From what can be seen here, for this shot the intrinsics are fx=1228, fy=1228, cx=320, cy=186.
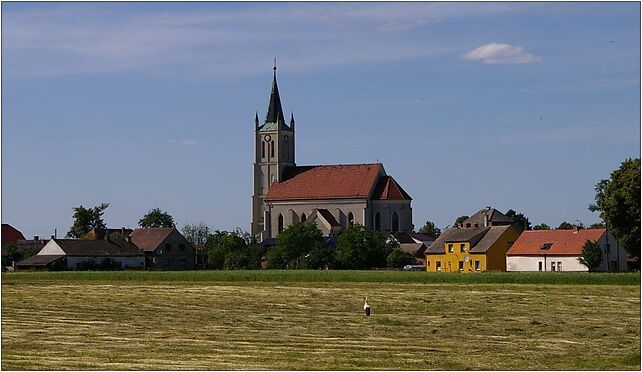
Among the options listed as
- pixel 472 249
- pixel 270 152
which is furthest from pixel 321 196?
pixel 472 249

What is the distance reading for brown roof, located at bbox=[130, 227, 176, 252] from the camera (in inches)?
4988

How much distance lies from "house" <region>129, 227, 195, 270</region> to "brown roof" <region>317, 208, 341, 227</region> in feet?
63.9

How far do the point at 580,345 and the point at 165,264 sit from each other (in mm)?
103167

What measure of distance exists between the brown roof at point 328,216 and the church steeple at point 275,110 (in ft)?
68.2

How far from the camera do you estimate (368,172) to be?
486 feet

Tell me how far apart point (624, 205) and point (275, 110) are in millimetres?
94505

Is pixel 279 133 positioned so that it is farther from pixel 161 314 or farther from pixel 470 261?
pixel 161 314

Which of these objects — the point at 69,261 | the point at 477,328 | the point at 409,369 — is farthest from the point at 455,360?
the point at 69,261

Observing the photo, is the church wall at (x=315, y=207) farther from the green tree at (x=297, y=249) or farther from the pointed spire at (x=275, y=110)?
the green tree at (x=297, y=249)

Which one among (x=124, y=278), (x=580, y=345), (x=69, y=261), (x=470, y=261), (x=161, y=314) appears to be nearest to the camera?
(x=580, y=345)

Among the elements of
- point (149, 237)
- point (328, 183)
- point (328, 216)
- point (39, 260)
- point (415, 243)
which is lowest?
point (39, 260)

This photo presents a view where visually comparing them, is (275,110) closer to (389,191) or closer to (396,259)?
(389,191)

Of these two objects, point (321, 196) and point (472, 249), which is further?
point (321, 196)

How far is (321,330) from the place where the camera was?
28.6 metres
